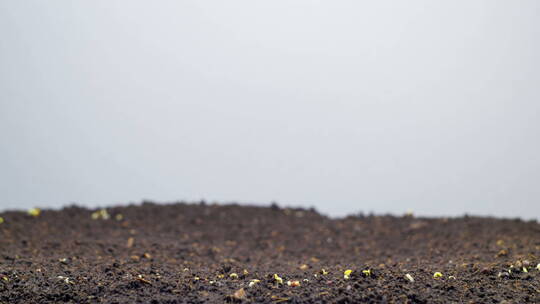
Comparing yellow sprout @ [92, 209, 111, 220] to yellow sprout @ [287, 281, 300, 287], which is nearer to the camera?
yellow sprout @ [287, 281, 300, 287]

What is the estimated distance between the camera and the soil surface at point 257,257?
2.79 m

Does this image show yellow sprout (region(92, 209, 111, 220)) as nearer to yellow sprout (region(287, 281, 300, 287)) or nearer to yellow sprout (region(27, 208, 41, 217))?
yellow sprout (region(27, 208, 41, 217))

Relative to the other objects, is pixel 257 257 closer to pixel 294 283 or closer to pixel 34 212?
pixel 294 283

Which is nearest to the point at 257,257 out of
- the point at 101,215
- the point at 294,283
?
the point at 294,283

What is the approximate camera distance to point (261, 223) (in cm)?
567

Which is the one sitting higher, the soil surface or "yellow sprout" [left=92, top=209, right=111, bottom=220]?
"yellow sprout" [left=92, top=209, right=111, bottom=220]

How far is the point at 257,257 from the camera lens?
4.37 metres

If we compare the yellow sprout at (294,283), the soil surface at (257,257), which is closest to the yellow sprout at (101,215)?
the soil surface at (257,257)

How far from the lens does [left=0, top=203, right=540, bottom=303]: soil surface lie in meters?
2.79

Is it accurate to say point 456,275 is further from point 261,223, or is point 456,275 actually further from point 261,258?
point 261,223

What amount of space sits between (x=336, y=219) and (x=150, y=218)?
2091 millimetres

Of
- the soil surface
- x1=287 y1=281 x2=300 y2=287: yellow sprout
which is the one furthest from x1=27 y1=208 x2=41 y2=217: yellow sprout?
x1=287 y1=281 x2=300 y2=287: yellow sprout

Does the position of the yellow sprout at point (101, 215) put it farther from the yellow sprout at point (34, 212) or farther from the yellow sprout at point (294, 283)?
the yellow sprout at point (294, 283)

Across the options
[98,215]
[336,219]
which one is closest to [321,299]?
[336,219]
